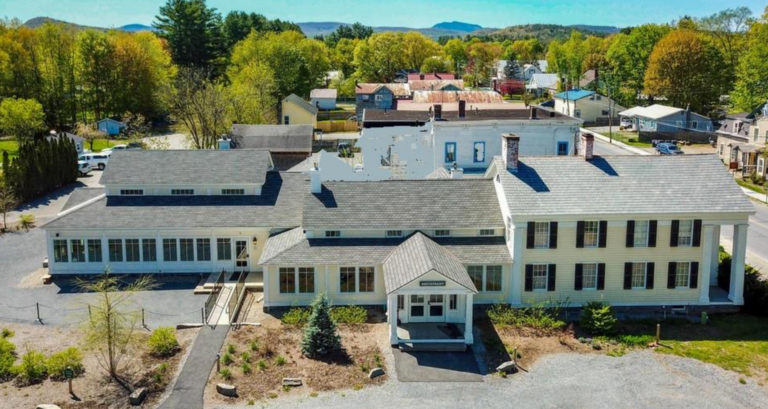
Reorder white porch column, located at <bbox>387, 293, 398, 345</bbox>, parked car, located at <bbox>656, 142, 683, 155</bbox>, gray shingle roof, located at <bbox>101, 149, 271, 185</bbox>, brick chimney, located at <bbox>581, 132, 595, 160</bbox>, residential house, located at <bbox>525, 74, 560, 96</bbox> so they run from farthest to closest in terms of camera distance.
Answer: residential house, located at <bbox>525, 74, 560, 96</bbox>
parked car, located at <bbox>656, 142, 683, 155</bbox>
gray shingle roof, located at <bbox>101, 149, 271, 185</bbox>
brick chimney, located at <bbox>581, 132, 595, 160</bbox>
white porch column, located at <bbox>387, 293, 398, 345</bbox>

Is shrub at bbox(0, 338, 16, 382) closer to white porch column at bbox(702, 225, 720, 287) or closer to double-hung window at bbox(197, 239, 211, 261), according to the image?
double-hung window at bbox(197, 239, 211, 261)

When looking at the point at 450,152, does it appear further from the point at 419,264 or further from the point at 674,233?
the point at 419,264

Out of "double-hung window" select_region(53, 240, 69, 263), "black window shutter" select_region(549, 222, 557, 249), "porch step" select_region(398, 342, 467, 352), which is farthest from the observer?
"double-hung window" select_region(53, 240, 69, 263)

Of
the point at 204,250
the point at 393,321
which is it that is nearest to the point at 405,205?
the point at 393,321

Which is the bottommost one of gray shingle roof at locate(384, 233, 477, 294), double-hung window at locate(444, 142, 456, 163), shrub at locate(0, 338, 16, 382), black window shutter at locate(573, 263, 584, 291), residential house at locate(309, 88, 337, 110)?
shrub at locate(0, 338, 16, 382)

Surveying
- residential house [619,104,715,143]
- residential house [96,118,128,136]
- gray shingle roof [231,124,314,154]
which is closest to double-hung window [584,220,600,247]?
gray shingle roof [231,124,314,154]

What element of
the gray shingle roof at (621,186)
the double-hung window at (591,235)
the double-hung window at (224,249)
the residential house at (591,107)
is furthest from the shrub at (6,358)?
the residential house at (591,107)

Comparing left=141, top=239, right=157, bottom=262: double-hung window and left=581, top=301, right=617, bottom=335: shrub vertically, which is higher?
left=141, top=239, right=157, bottom=262: double-hung window

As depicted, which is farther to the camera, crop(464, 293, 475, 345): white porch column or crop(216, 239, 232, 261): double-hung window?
crop(216, 239, 232, 261): double-hung window
